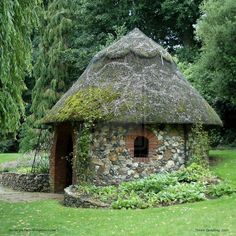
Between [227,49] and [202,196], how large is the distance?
9.23m

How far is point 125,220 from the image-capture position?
1093 cm

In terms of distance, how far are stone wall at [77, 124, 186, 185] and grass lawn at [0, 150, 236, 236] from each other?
2.17m

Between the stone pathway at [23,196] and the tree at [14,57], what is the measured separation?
570 centimetres

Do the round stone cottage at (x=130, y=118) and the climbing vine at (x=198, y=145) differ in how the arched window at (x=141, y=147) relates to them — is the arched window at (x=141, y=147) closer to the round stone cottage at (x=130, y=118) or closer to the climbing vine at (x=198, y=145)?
the round stone cottage at (x=130, y=118)

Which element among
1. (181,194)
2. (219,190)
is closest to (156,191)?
(181,194)

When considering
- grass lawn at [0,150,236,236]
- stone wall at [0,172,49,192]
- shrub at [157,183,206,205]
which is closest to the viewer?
grass lawn at [0,150,236,236]

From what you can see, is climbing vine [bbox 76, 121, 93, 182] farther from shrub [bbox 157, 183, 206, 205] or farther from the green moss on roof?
shrub [bbox 157, 183, 206, 205]

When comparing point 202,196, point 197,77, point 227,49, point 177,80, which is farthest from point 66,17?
point 202,196

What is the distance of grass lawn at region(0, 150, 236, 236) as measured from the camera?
962 cm

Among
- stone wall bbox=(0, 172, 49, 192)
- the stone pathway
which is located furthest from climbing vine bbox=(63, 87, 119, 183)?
stone wall bbox=(0, 172, 49, 192)

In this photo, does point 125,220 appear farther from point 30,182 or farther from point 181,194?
point 30,182

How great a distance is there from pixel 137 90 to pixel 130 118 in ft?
4.34

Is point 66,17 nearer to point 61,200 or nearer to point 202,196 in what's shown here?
point 61,200

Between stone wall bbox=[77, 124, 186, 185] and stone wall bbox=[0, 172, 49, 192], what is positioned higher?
stone wall bbox=[77, 124, 186, 185]
